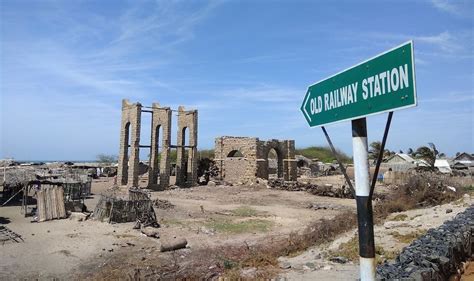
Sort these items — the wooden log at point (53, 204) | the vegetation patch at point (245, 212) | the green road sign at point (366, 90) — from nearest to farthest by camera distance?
the green road sign at point (366, 90), the wooden log at point (53, 204), the vegetation patch at point (245, 212)

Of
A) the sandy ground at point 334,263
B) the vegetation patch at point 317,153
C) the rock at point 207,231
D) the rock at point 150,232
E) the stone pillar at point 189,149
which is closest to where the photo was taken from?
the sandy ground at point 334,263

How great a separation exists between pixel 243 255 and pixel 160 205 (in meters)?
12.2

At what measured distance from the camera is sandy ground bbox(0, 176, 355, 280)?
34.3 ft

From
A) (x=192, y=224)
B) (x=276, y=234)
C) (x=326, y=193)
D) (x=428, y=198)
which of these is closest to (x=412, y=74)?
(x=276, y=234)

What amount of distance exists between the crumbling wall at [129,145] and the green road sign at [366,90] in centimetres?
2858

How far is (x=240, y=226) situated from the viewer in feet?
50.4

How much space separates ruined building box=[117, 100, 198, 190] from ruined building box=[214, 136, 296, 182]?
3.36 m

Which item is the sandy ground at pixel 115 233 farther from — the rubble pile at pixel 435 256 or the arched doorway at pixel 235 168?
the arched doorway at pixel 235 168

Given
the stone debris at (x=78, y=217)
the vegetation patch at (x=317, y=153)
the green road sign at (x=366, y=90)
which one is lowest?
the stone debris at (x=78, y=217)

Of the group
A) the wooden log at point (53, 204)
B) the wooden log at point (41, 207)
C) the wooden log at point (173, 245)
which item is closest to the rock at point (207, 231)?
the wooden log at point (173, 245)

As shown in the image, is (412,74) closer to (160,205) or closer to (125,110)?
(160,205)

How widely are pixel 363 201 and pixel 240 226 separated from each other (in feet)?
43.3

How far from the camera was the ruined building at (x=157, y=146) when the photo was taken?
3056 centimetres

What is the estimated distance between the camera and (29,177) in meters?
21.4
